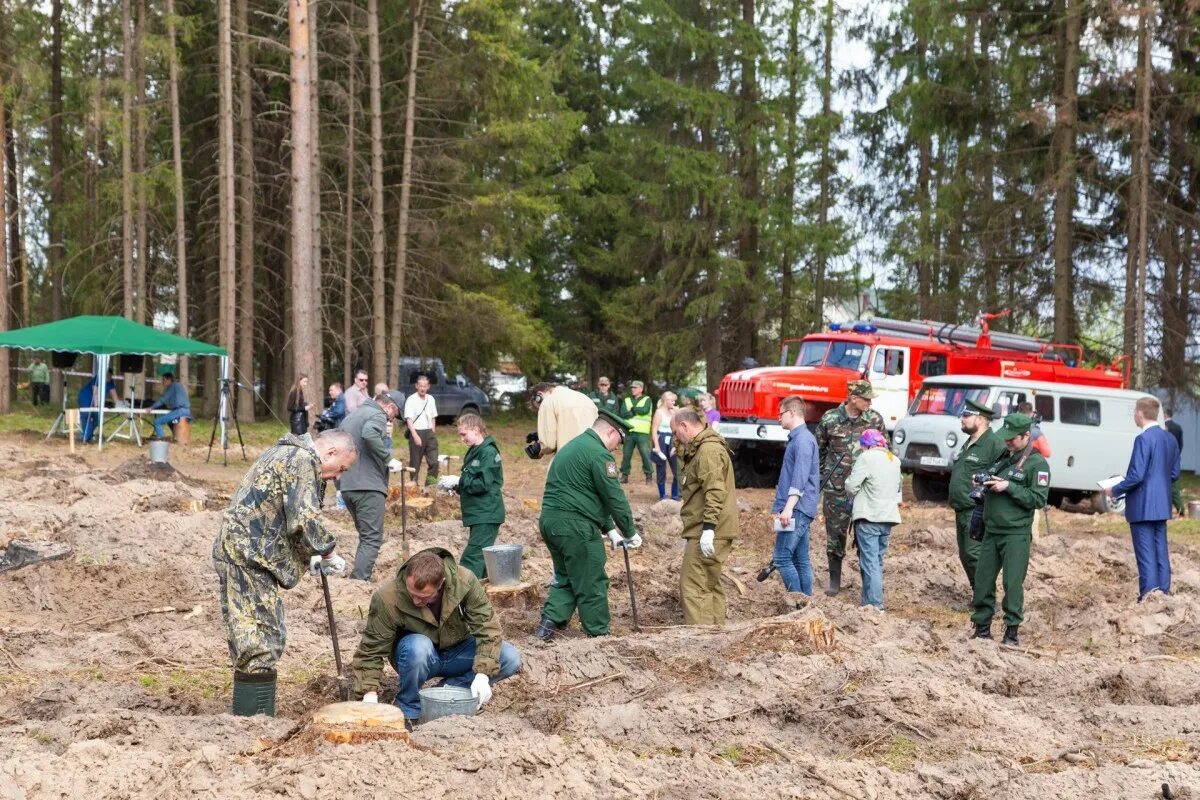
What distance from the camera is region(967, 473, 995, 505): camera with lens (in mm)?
9102

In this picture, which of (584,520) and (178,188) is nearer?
(584,520)

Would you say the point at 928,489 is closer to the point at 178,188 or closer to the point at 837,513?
the point at 837,513

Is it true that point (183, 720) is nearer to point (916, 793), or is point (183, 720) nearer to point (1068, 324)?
Result: point (916, 793)

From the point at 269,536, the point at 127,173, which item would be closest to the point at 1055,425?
the point at 269,536

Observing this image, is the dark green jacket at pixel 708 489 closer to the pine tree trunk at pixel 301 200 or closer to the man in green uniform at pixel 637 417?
the man in green uniform at pixel 637 417

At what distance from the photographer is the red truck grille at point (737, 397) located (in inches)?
817

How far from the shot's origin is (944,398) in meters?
19.5

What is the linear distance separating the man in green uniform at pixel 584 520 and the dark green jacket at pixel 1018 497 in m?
2.49

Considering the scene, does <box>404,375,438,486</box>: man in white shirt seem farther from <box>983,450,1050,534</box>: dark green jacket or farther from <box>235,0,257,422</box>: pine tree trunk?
<box>235,0,257,422</box>: pine tree trunk

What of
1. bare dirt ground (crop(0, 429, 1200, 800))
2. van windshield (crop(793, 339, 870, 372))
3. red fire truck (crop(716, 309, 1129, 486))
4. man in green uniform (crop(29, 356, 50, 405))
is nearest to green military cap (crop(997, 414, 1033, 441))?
bare dirt ground (crop(0, 429, 1200, 800))

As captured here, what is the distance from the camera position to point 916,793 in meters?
5.59

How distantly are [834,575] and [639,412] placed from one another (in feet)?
25.8

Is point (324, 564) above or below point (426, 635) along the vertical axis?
above

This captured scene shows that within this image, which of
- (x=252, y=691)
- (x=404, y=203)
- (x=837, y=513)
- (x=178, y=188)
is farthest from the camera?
(x=404, y=203)
